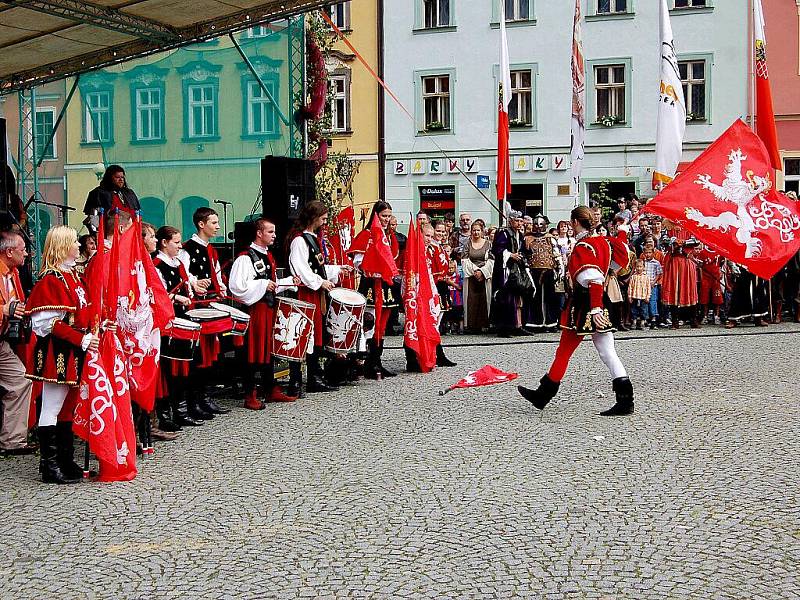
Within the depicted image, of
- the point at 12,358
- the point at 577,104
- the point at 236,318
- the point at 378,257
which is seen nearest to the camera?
the point at 12,358

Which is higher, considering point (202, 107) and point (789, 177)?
point (202, 107)

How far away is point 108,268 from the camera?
7504 millimetres

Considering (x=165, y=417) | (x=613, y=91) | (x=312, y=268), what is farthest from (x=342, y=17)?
(x=165, y=417)

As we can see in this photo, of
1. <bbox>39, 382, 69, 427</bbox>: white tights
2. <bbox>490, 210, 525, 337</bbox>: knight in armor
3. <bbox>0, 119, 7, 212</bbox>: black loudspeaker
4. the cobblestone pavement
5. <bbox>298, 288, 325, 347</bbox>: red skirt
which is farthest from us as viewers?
<bbox>490, 210, 525, 337</bbox>: knight in armor

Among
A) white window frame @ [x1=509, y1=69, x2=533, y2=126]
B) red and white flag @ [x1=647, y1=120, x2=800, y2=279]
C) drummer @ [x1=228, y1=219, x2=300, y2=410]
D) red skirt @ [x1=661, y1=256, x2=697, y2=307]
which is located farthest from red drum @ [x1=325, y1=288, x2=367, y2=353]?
white window frame @ [x1=509, y1=69, x2=533, y2=126]

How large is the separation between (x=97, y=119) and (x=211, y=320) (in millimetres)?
8612

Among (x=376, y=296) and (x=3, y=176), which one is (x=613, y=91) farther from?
(x=3, y=176)

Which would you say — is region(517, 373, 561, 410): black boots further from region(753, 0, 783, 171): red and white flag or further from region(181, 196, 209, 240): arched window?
region(181, 196, 209, 240): arched window

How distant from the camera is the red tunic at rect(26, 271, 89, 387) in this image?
7348 millimetres

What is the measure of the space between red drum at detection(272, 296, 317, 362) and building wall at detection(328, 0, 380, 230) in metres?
23.3

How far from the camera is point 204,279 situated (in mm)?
10016

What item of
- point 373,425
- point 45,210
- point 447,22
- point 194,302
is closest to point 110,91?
point 45,210

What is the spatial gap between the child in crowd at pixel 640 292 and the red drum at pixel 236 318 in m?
9.78

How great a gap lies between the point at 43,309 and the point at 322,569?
308 centimetres
